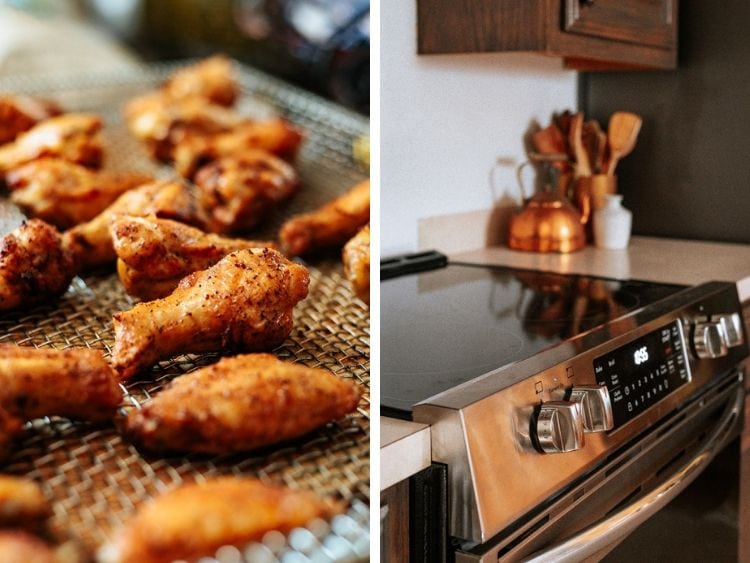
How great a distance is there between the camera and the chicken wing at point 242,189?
3.33ft

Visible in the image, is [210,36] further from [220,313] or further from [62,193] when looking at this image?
[220,313]

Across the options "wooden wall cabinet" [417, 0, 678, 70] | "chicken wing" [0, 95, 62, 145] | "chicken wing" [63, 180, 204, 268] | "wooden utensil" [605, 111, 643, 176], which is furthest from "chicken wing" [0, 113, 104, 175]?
"wooden utensil" [605, 111, 643, 176]

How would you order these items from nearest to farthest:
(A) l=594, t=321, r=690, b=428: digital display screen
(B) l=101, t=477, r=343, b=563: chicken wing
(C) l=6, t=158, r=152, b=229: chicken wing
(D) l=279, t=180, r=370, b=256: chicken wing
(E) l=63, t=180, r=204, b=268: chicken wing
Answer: (B) l=101, t=477, r=343, b=563: chicken wing
(E) l=63, t=180, r=204, b=268: chicken wing
(C) l=6, t=158, r=152, b=229: chicken wing
(D) l=279, t=180, r=370, b=256: chicken wing
(A) l=594, t=321, r=690, b=428: digital display screen

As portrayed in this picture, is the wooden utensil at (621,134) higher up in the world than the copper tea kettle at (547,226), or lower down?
higher up

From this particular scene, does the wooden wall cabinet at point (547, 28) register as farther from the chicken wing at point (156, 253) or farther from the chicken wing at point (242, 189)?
the chicken wing at point (156, 253)

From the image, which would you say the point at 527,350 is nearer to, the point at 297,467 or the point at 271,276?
the point at 271,276

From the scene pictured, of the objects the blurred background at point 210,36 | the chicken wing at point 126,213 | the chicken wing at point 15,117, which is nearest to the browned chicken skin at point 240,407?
the chicken wing at point 126,213

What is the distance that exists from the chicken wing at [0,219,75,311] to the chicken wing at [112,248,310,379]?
109 mm

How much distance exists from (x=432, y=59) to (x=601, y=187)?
0.60m

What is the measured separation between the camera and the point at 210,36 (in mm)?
1724

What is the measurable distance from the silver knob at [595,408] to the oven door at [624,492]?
0.34 ft

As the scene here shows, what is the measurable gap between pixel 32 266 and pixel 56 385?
247mm

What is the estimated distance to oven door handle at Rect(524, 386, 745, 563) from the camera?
3.22 feet

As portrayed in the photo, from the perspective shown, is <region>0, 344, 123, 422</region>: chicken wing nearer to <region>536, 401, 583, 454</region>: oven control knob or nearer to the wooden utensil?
<region>536, 401, 583, 454</region>: oven control knob
